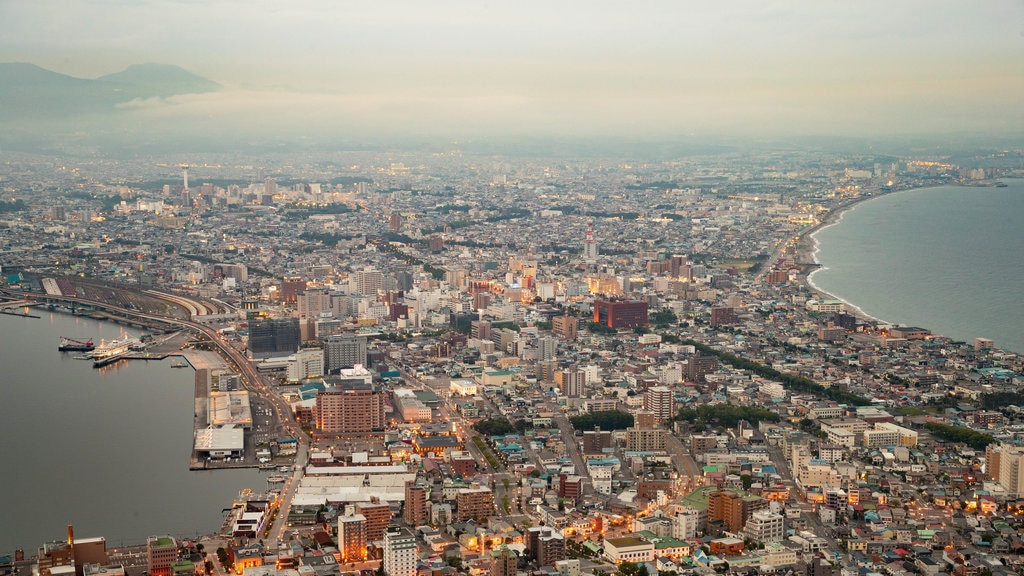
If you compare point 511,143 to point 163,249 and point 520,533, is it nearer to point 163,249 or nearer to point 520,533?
point 163,249

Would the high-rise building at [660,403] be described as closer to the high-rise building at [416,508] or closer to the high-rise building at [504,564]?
the high-rise building at [416,508]

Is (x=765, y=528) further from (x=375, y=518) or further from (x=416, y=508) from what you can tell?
(x=375, y=518)

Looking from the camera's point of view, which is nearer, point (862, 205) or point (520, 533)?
point (520, 533)

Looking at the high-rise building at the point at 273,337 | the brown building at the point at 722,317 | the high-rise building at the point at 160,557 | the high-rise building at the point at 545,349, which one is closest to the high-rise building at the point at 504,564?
the high-rise building at the point at 160,557

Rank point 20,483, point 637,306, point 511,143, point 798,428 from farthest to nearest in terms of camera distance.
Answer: point 511,143
point 637,306
point 798,428
point 20,483

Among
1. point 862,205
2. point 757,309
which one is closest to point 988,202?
point 862,205

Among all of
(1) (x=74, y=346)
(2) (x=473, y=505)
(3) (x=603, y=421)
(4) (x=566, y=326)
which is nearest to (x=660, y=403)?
(3) (x=603, y=421)

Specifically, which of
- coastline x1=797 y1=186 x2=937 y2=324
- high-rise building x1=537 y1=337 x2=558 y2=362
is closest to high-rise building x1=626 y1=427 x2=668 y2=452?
high-rise building x1=537 y1=337 x2=558 y2=362

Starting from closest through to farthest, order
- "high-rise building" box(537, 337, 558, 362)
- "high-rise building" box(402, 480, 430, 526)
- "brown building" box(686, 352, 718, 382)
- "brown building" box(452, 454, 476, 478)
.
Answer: "high-rise building" box(402, 480, 430, 526), "brown building" box(452, 454, 476, 478), "brown building" box(686, 352, 718, 382), "high-rise building" box(537, 337, 558, 362)

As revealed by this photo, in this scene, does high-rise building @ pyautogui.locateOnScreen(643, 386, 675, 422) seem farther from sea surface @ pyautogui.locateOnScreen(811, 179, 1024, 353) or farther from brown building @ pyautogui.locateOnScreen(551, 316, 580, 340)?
sea surface @ pyautogui.locateOnScreen(811, 179, 1024, 353)
